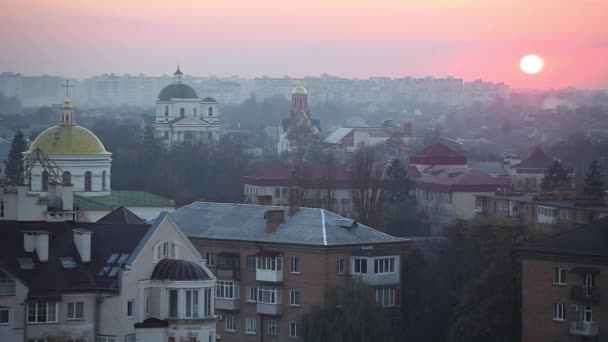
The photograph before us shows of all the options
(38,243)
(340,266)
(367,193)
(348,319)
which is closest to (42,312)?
(38,243)

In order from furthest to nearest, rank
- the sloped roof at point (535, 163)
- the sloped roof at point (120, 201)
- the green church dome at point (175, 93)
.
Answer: the green church dome at point (175, 93), the sloped roof at point (535, 163), the sloped roof at point (120, 201)

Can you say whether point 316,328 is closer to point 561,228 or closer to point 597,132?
point 561,228

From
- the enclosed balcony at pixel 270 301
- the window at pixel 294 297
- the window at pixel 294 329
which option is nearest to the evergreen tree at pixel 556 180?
the enclosed balcony at pixel 270 301

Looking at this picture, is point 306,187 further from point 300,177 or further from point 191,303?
point 191,303

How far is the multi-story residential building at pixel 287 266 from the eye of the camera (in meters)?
46.6

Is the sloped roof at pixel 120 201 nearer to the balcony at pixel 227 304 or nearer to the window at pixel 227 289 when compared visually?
the window at pixel 227 289

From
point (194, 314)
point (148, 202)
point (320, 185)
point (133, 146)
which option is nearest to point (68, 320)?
point (194, 314)

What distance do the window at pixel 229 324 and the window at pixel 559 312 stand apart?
9920 millimetres

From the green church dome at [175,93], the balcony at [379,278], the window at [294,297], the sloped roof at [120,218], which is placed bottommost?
the window at [294,297]

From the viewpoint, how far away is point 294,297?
47.0 meters

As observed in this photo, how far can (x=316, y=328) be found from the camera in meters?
43.2

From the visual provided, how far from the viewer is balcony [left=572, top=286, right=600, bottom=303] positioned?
4016 cm

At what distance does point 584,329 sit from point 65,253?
11662mm

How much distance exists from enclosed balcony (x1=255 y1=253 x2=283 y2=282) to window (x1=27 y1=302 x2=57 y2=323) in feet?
39.3
